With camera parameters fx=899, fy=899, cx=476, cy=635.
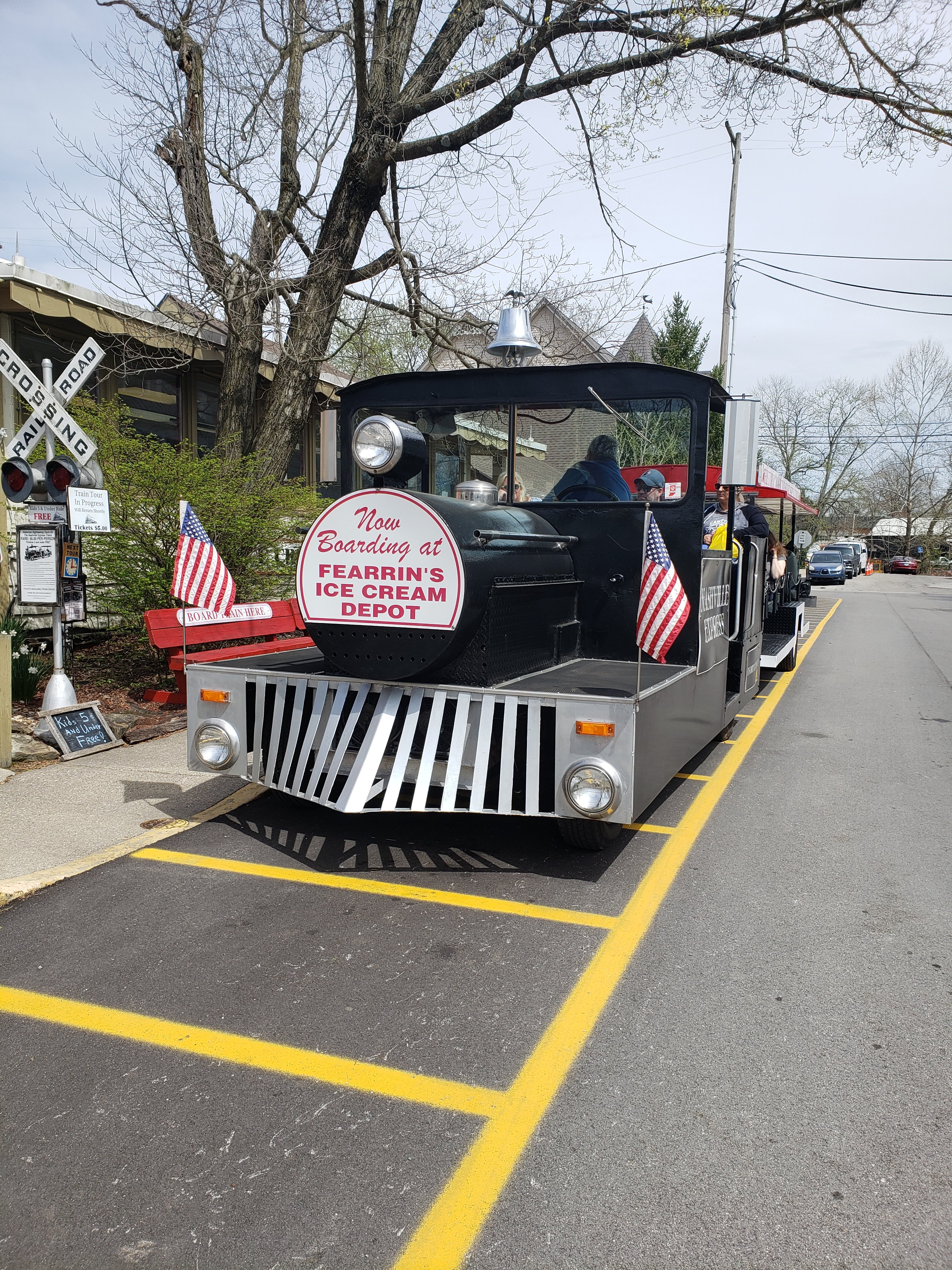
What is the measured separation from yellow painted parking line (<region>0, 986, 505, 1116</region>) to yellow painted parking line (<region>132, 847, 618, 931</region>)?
122cm

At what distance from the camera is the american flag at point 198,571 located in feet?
19.0

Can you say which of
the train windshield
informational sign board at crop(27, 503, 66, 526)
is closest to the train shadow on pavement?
the train windshield

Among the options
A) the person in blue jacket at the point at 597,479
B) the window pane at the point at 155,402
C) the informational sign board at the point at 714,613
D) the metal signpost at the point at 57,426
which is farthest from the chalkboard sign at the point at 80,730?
the window pane at the point at 155,402

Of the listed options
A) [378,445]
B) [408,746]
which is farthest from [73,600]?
[408,746]

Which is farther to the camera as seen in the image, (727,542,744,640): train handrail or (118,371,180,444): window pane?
(118,371,180,444): window pane

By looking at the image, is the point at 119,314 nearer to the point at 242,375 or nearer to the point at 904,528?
the point at 242,375

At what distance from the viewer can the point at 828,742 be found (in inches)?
296

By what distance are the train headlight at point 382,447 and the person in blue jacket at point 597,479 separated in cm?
115

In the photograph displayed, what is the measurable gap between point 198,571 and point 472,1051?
12.9ft

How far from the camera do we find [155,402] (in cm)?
1194

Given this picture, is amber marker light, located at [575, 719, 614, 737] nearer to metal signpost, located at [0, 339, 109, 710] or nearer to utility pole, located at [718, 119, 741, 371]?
metal signpost, located at [0, 339, 109, 710]

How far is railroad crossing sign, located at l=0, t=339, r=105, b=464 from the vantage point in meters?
6.47

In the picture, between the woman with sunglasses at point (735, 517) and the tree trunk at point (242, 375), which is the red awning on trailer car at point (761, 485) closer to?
the woman with sunglasses at point (735, 517)

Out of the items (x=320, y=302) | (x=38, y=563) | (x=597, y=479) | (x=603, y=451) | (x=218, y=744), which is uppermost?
(x=320, y=302)
